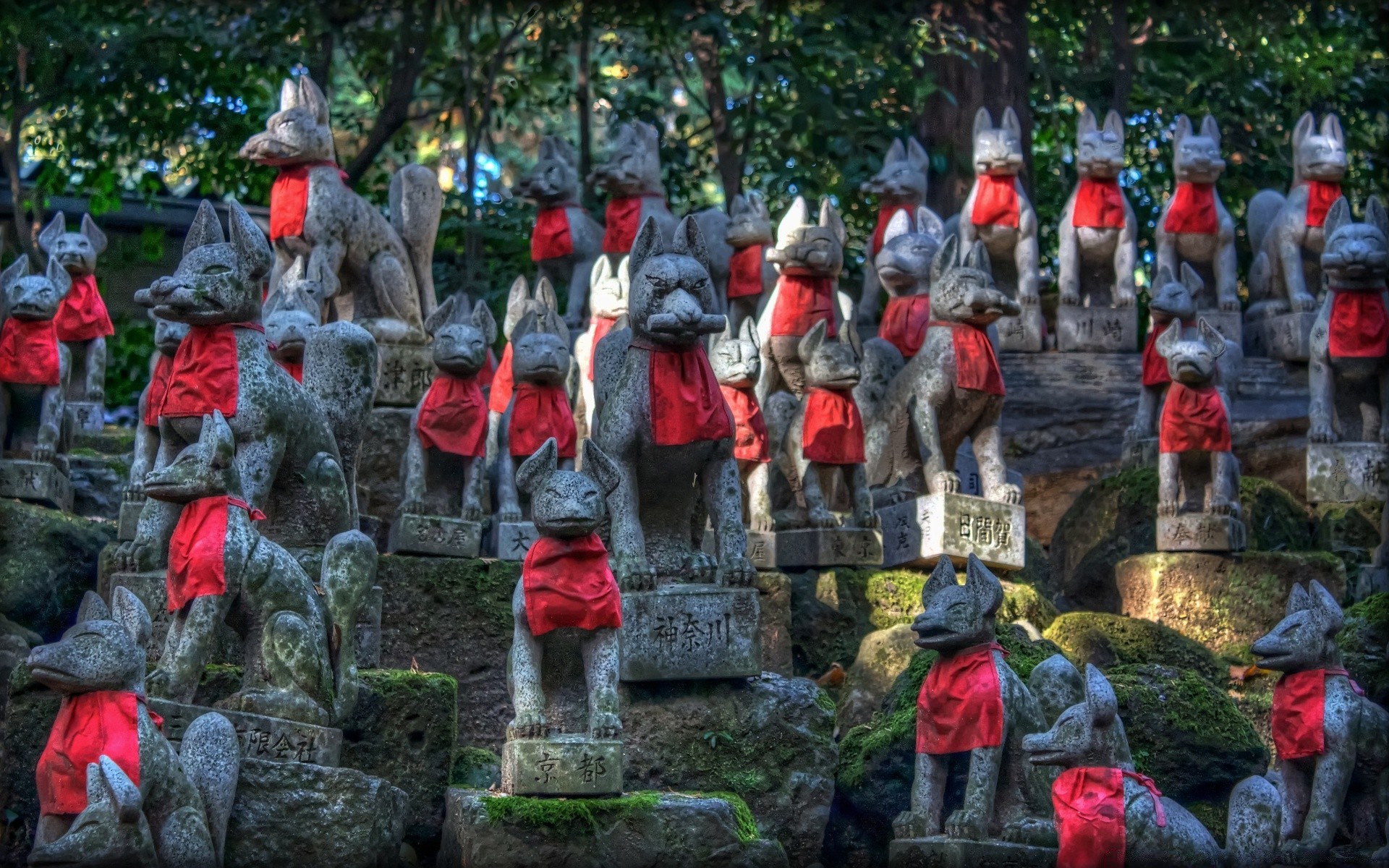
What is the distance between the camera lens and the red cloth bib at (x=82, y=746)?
8.77 metres

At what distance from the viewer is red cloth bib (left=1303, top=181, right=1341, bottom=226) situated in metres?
17.2

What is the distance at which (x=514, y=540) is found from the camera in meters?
12.7

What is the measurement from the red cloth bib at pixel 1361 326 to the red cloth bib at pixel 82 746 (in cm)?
868

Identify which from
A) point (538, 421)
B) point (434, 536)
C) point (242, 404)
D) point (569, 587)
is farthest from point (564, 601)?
point (538, 421)

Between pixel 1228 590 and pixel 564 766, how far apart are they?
222 inches

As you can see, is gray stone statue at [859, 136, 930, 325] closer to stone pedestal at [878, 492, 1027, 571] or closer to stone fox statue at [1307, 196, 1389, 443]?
stone fox statue at [1307, 196, 1389, 443]

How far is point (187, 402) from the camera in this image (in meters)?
10.8

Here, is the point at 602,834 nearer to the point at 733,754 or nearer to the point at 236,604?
the point at 733,754

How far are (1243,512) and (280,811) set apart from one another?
743 centimetres

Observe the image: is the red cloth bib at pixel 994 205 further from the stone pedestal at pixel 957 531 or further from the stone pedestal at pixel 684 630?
the stone pedestal at pixel 684 630

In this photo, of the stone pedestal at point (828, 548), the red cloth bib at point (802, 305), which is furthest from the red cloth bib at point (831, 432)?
the red cloth bib at point (802, 305)

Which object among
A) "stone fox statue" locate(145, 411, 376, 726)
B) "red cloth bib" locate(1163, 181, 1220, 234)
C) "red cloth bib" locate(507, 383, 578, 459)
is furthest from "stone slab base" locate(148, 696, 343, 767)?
"red cloth bib" locate(1163, 181, 1220, 234)

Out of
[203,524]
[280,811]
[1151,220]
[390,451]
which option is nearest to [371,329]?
[390,451]

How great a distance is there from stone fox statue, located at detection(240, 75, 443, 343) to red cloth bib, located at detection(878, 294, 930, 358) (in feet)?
10.1
